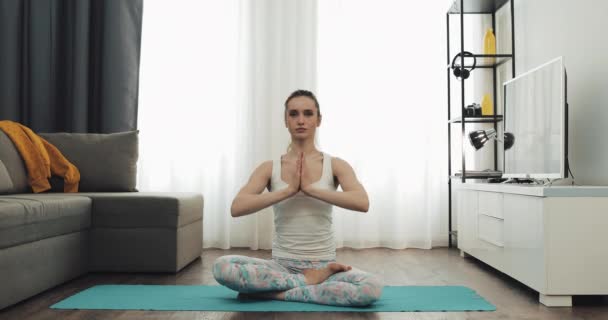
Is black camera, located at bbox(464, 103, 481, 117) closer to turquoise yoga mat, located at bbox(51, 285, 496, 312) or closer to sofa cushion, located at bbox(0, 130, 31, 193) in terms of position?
turquoise yoga mat, located at bbox(51, 285, 496, 312)

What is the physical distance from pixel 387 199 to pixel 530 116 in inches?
56.4

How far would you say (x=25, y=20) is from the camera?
151 inches

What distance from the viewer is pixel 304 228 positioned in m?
2.09

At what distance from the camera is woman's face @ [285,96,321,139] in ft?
6.86

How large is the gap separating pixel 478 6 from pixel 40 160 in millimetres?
3012

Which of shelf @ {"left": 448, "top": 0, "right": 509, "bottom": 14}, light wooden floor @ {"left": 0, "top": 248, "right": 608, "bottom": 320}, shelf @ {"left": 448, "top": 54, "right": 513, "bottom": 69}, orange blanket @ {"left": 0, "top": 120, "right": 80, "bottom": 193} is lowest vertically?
light wooden floor @ {"left": 0, "top": 248, "right": 608, "bottom": 320}

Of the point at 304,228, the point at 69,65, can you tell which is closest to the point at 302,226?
the point at 304,228

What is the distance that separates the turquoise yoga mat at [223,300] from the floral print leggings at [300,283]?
35 mm

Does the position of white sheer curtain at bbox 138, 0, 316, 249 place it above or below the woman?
above

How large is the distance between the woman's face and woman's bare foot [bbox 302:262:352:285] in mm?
521

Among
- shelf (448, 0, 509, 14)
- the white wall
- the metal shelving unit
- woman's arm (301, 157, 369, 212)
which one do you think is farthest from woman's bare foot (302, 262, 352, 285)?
shelf (448, 0, 509, 14)

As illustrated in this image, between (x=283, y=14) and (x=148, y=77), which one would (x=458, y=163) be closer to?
(x=283, y=14)

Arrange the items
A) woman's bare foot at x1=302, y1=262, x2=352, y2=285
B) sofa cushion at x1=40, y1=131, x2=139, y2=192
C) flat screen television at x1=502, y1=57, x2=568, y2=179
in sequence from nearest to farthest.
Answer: woman's bare foot at x1=302, y1=262, x2=352, y2=285, flat screen television at x1=502, y1=57, x2=568, y2=179, sofa cushion at x1=40, y1=131, x2=139, y2=192

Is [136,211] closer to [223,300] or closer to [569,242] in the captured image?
[223,300]
